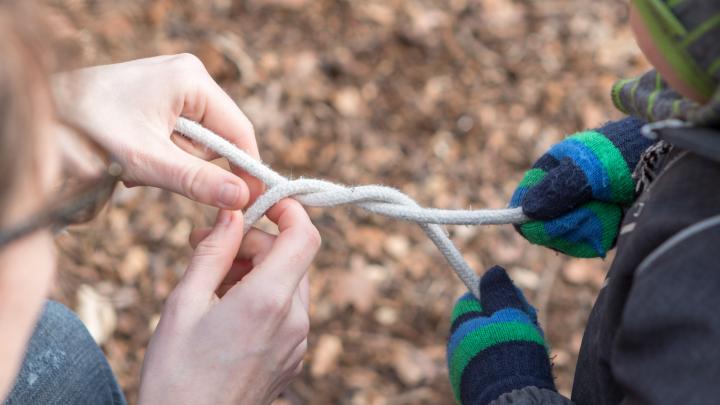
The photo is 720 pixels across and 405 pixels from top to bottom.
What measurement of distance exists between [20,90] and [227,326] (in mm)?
511

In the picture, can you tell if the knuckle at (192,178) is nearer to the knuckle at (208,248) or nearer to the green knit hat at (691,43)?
the knuckle at (208,248)

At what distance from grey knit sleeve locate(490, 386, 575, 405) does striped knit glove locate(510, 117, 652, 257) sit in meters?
0.22

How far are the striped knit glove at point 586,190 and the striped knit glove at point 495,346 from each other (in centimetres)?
14

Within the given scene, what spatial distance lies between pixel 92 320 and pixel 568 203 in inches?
55.7

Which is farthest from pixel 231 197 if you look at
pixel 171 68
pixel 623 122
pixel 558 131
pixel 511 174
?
pixel 558 131

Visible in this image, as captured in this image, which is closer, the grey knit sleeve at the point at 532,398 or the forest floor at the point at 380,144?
the grey knit sleeve at the point at 532,398

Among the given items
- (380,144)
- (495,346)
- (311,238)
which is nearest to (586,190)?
(495,346)

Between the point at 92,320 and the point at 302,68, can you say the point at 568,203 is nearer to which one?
the point at 92,320

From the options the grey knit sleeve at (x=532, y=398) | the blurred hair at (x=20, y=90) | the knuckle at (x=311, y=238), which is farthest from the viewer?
the knuckle at (x=311, y=238)

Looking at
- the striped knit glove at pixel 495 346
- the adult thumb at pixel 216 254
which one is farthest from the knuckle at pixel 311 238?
the striped knit glove at pixel 495 346

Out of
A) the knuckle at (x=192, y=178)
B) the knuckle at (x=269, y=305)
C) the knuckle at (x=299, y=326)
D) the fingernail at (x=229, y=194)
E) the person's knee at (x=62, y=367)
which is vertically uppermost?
the knuckle at (x=192, y=178)

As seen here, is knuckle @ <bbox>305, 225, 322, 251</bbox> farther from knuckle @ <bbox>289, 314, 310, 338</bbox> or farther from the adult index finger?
knuckle @ <bbox>289, 314, 310, 338</bbox>

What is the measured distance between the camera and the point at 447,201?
2398 mm

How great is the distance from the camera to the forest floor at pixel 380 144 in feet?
6.77
